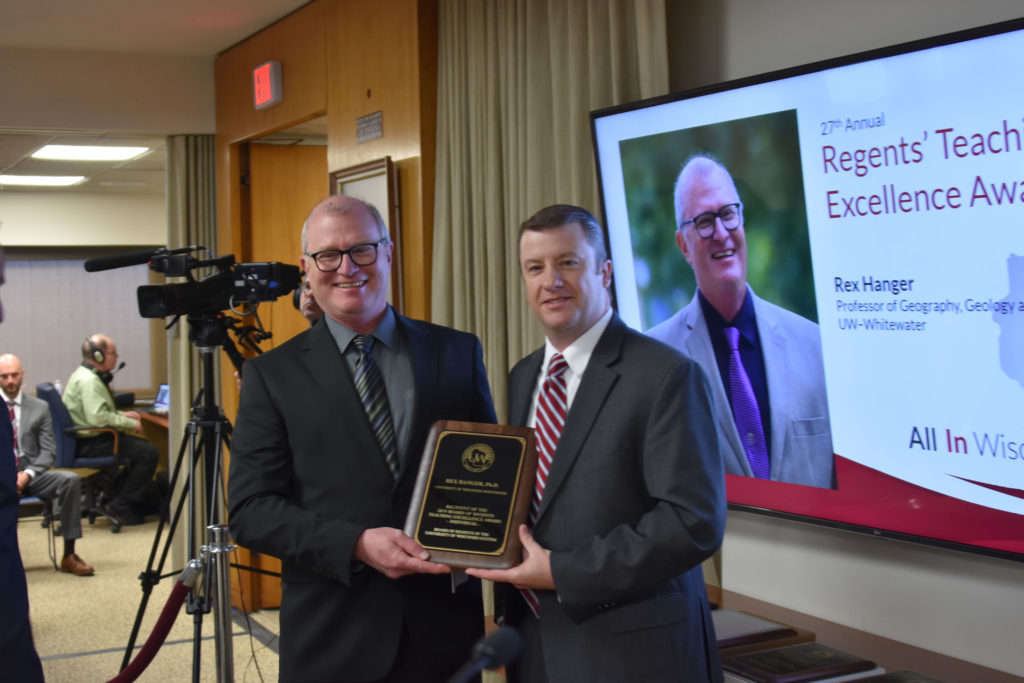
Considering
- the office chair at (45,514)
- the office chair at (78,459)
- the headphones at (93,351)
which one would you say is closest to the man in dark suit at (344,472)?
the office chair at (45,514)

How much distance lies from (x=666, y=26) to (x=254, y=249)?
3.46 metres

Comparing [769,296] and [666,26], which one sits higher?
[666,26]

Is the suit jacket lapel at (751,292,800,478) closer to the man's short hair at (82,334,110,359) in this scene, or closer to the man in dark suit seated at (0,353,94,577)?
the man in dark suit seated at (0,353,94,577)

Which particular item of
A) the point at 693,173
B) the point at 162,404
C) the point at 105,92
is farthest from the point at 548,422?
the point at 162,404

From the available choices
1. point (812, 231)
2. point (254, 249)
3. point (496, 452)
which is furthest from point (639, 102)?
point (254, 249)

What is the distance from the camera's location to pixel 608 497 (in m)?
1.66

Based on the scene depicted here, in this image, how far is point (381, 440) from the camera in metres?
1.95

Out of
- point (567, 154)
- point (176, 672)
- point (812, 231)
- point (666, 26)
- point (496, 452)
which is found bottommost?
point (176, 672)

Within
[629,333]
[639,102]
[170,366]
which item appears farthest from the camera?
[170,366]

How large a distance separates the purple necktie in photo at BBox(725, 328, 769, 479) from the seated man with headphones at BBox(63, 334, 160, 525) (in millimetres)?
6973

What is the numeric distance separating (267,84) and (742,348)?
3532mm

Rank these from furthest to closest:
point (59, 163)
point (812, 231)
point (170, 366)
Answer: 1. point (59, 163)
2. point (170, 366)
3. point (812, 231)

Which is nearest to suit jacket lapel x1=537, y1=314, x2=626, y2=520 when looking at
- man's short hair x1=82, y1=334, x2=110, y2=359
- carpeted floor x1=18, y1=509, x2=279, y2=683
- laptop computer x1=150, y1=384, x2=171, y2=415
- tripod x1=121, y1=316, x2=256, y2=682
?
tripod x1=121, y1=316, x2=256, y2=682

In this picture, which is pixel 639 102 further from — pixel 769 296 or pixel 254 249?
pixel 254 249
